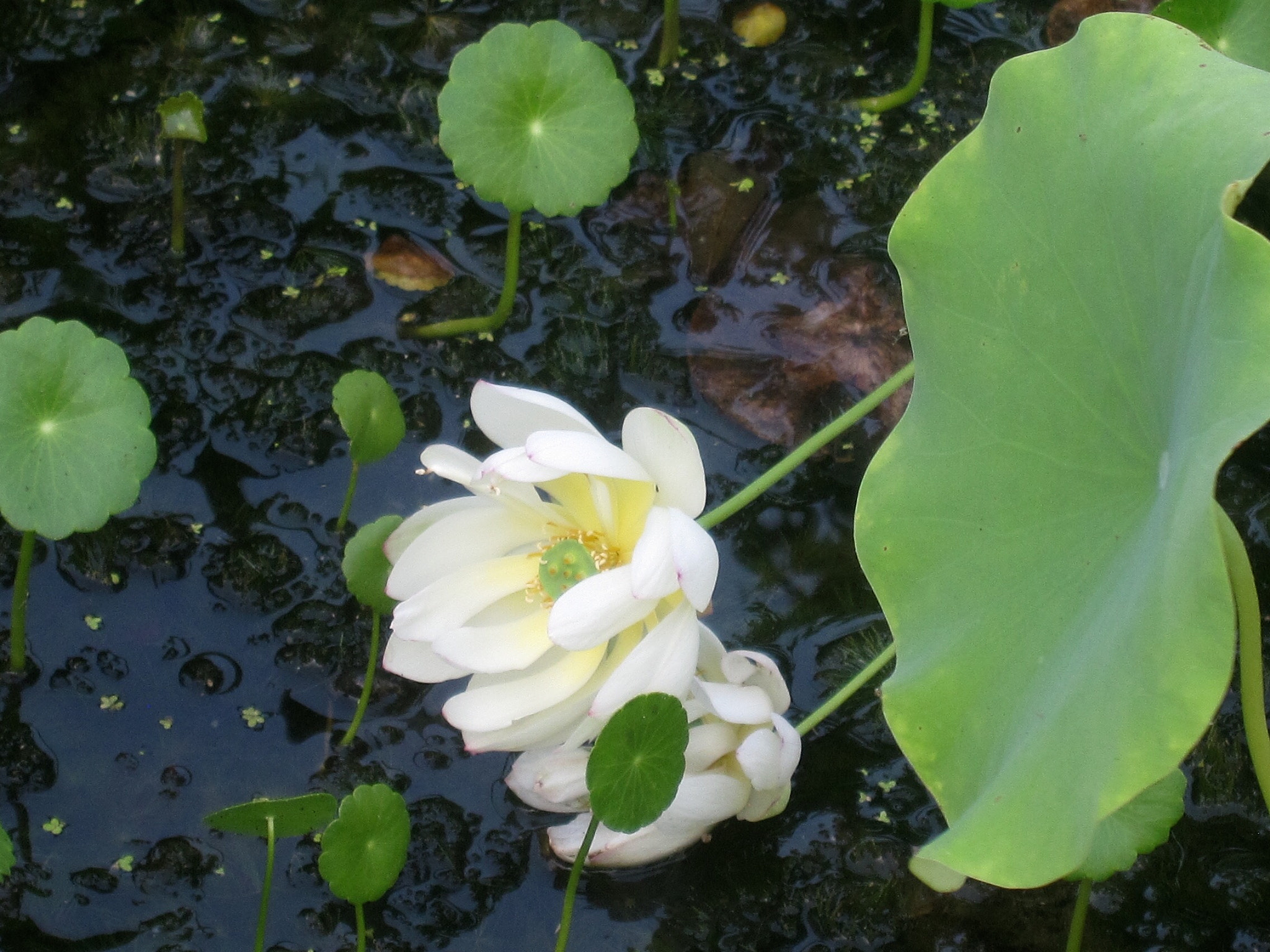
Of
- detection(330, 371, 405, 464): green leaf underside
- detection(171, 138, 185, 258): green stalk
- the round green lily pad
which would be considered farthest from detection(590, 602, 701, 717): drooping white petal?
detection(171, 138, 185, 258): green stalk

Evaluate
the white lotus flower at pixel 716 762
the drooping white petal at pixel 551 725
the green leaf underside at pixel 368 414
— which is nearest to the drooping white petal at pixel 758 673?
the white lotus flower at pixel 716 762

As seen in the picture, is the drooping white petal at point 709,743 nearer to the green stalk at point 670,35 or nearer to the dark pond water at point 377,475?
the dark pond water at point 377,475

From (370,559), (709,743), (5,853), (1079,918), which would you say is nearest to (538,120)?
(370,559)

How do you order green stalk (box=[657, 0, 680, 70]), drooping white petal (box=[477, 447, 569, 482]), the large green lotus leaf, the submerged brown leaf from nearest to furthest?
the large green lotus leaf → drooping white petal (box=[477, 447, 569, 482]) → the submerged brown leaf → green stalk (box=[657, 0, 680, 70])

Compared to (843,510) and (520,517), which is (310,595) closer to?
(520,517)

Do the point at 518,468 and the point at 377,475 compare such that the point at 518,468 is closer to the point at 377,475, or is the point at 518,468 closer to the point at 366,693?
the point at 366,693

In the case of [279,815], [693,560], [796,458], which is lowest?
[279,815]

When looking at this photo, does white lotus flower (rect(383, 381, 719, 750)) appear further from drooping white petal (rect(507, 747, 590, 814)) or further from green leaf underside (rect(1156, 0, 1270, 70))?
green leaf underside (rect(1156, 0, 1270, 70))
